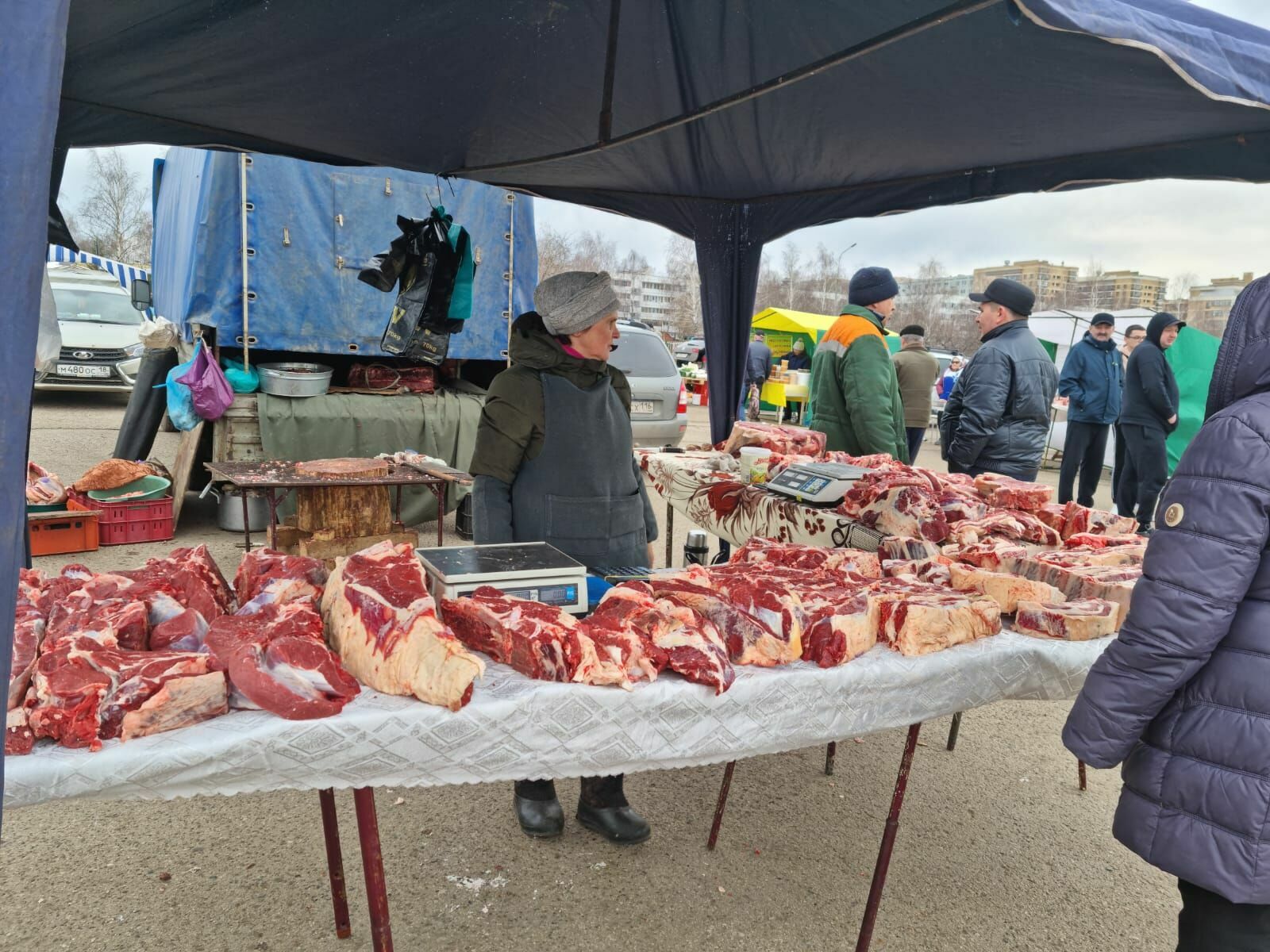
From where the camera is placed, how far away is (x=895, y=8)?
2.69 m

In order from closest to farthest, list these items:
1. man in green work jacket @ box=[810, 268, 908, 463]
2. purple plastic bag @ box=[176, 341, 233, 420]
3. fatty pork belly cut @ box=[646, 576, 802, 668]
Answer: fatty pork belly cut @ box=[646, 576, 802, 668] → man in green work jacket @ box=[810, 268, 908, 463] → purple plastic bag @ box=[176, 341, 233, 420]

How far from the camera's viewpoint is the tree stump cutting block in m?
6.42

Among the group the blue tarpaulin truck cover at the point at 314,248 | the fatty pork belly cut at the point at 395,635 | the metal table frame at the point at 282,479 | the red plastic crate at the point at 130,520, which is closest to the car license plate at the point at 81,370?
the blue tarpaulin truck cover at the point at 314,248

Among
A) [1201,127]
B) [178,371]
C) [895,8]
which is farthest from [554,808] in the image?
[178,371]

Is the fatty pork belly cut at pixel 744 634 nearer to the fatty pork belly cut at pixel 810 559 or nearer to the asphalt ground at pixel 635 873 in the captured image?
the fatty pork belly cut at pixel 810 559

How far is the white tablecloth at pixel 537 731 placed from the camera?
1.61 metres

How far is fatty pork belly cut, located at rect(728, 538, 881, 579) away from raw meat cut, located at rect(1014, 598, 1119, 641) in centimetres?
56

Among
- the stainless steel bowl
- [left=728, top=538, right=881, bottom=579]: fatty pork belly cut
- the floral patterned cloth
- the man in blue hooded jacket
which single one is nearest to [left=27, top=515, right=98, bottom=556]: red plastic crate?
the stainless steel bowl

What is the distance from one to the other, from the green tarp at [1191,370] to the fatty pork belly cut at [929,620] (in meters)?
10.4

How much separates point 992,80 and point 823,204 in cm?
196

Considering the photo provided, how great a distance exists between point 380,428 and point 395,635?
6.39 meters

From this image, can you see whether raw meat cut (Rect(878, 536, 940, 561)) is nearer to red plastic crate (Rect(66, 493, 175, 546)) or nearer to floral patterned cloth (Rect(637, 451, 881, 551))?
floral patterned cloth (Rect(637, 451, 881, 551))

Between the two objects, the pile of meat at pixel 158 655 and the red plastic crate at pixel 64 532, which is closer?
the pile of meat at pixel 158 655

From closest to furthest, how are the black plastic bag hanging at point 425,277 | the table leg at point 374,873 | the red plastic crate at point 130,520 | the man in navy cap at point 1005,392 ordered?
the table leg at point 374,873, the man in navy cap at point 1005,392, the black plastic bag hanging at point 425,277, the red plastic crate at point 130,520
